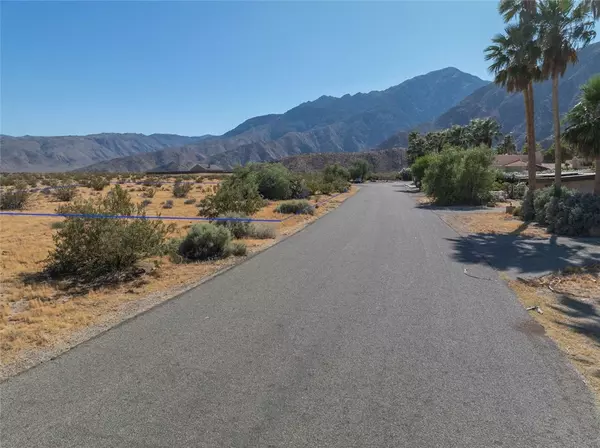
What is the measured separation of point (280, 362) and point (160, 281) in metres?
4.99

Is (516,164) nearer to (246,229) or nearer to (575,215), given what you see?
(575,215)

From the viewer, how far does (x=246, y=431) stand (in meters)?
3.66

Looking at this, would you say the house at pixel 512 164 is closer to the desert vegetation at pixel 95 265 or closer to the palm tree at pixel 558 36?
the palm tree at pixel 558 36

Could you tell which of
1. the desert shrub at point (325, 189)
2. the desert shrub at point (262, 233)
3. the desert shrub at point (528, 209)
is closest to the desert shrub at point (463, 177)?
the desert shrub at point (528, 209)

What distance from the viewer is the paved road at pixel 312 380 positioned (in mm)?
3648

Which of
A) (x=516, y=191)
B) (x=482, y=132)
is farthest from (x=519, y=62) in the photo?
(x=482, y=132)

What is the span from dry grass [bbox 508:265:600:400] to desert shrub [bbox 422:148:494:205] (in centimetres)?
2254

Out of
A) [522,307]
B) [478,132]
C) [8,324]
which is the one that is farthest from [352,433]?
[478,132]

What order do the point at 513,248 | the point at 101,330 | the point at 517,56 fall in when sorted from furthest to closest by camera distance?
the point at 517,56
the point at 513,248
the point at 101,330

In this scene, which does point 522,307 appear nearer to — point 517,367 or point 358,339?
point 517,367

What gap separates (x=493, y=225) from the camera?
1966 cm

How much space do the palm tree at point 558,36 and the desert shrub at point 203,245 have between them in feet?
48.1

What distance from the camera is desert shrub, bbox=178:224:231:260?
38.9 feet

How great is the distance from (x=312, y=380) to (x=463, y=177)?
30215 mm
